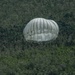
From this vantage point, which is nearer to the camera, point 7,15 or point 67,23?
point 67,23

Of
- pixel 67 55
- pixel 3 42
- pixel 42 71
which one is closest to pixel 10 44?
pixel 3 42

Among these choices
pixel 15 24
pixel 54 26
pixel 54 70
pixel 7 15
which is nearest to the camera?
pixel 54 70

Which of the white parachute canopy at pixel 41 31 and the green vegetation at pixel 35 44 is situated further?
the white parachute canopy at pixel 41 31

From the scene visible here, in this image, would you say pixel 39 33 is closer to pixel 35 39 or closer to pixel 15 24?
pixel 35 39

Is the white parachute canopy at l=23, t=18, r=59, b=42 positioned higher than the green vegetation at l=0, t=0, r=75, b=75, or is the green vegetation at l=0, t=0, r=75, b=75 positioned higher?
the white parachute canopy at l=23, t=18, r=59, b=42

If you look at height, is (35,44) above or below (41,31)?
below

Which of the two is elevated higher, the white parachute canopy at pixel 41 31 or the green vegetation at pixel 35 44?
the white parachute canopy at pixel 41 31

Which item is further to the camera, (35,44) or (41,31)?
(35,44)

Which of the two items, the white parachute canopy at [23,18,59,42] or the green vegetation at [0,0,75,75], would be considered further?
the white parachute canopy at [23,18,59,42]
